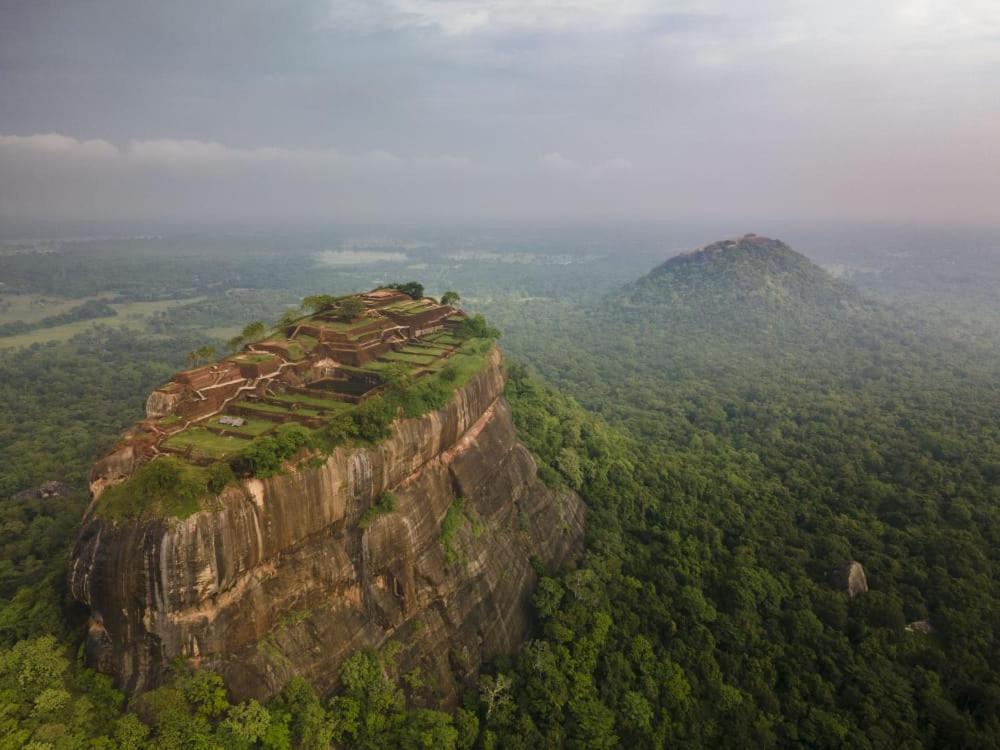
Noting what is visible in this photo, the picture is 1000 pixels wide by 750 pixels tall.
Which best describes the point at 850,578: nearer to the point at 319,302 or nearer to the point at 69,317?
the point at 319,302

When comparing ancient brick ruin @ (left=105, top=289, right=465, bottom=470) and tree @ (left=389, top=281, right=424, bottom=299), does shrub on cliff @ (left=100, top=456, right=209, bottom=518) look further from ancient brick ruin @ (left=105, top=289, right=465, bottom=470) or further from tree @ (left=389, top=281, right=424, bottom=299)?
tree @ (left=389, top=281, right=424, bottom=299)

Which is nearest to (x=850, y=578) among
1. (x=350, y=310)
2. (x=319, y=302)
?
(x=350, y=310)

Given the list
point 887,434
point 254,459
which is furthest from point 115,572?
point 887,434

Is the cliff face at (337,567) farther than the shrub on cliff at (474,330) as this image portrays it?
No

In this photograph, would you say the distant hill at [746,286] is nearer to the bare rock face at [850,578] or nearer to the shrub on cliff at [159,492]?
the bare rock face at [850,578]

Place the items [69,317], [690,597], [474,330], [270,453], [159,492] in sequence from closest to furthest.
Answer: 1. [159,492]
2. [270,453]
3. [690,597]
4. [474,330]
5. [69,317]

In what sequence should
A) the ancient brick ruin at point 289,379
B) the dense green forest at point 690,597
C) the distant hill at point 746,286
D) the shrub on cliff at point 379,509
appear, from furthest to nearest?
1. the distant hill at point 746,286
2. the shrub on cliff at point 379,509
3. the ancient brick ruin at point 289,379
4. the dense green forest at point 690,597

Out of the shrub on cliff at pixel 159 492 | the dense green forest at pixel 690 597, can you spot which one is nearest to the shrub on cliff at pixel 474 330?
the dense green forest at pixel 690 597
